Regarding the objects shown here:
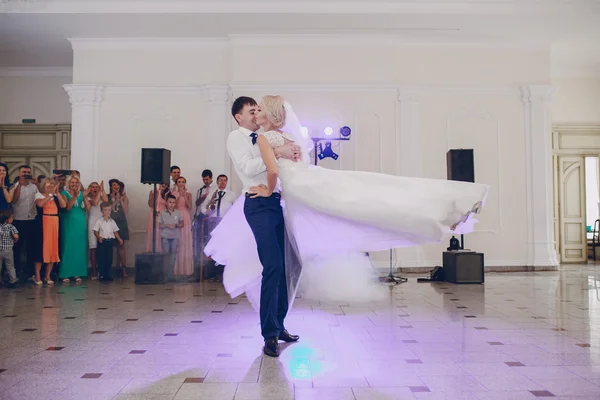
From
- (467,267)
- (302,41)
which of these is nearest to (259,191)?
Result: (467,267)

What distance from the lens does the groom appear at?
3.38m

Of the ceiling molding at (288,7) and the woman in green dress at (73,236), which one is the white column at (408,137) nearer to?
the ceiling molding at (288,7)

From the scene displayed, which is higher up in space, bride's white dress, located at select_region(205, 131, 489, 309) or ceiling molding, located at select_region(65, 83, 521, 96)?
ceiling molding, located at select_region(65, 83, 521, 96)

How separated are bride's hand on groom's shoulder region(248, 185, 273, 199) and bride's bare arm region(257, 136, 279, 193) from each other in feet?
0.09

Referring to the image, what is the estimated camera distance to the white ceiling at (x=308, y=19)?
834 centimetres

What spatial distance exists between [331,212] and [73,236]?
5.83m

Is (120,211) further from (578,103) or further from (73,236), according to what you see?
(578,103)

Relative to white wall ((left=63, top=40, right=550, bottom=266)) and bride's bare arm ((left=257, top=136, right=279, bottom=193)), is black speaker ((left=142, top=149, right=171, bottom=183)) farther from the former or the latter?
bride's bare arm ((left=257, top=136, right=279, bottom=193))

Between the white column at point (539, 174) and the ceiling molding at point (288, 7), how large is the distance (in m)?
1.73

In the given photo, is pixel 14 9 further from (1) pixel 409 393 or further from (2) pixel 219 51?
(1) pixel 409 393

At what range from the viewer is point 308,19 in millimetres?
8648

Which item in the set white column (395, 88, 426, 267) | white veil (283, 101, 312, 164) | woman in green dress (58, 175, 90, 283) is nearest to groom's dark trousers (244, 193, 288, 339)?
white veil (283, 101, 312, 164)

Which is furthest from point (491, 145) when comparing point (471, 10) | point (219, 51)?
point (219, 51)

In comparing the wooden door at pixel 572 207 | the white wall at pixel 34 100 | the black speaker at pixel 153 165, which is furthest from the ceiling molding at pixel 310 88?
the wooden door at pixel 572 207
